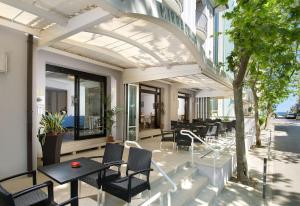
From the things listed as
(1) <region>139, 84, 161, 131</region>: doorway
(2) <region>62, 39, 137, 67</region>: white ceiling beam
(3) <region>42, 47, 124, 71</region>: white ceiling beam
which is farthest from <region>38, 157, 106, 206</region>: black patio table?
(1) <region>139, 84, 161, 131</region>: doorway

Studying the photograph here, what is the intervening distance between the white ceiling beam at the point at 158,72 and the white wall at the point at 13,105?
13.9 ft

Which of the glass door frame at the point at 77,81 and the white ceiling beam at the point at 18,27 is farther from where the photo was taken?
the glass door frame at the point at 77,81

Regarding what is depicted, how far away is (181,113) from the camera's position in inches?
607

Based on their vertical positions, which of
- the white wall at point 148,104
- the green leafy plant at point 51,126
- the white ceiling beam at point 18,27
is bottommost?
the green leafy plant at point 51,126

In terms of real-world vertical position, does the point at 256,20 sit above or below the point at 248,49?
above

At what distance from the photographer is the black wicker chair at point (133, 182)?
3072 mm

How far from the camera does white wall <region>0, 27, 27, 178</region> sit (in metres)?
4.48

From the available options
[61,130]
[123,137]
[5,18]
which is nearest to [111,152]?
[61,130]

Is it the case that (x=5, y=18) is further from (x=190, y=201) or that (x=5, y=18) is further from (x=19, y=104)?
(x=190, y=201)

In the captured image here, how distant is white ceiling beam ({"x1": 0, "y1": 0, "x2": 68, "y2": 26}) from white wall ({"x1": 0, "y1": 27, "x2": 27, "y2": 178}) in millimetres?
1343

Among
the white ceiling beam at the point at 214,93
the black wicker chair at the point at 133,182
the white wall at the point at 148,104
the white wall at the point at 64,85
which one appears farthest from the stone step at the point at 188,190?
the white ceiling beam at the point at 214,93

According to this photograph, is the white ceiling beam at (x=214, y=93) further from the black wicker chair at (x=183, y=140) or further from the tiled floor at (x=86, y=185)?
the black wicker chair at (x=183, y=140)

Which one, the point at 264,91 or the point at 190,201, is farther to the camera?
the point at 264,91

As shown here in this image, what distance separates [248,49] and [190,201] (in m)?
3.68
